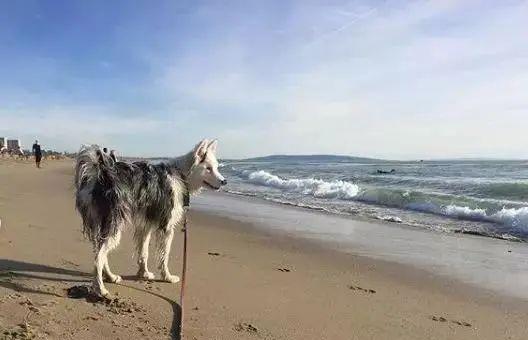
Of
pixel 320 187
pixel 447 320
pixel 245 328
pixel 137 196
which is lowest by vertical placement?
pixel 447 320

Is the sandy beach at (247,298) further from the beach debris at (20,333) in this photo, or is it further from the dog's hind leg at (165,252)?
the dog's hind leg at (165,252)

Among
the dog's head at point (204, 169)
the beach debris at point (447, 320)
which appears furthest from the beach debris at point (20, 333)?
the beach debris at point (447, 320)

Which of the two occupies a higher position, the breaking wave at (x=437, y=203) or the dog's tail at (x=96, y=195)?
the dog's tail at (x=96, y=195)

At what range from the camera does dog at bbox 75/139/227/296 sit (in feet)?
17.2

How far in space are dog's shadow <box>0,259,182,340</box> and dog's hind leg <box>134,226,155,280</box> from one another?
46cm

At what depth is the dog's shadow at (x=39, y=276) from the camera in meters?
4.74

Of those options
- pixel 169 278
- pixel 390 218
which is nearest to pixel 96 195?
pixel 169 278

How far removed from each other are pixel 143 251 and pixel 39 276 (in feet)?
3.75

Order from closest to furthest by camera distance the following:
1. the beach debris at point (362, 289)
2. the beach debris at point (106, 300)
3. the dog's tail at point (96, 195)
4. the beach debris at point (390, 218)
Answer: the beach debris at point (106, 300) < the dog's tail at point (96, 195) < the beach debris at point (362, 289) < the beach debris at point (390, 218)

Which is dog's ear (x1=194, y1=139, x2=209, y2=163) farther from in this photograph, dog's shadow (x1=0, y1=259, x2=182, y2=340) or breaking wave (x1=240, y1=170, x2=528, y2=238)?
breaking wave (x1=240, y1=170, x2=528, y2=238)

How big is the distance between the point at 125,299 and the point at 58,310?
2.51 ft

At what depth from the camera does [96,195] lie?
520cm

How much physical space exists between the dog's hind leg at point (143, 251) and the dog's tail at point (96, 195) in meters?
0.77

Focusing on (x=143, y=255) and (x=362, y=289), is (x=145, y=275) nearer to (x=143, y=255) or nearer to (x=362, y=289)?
(x=143, y=255)
